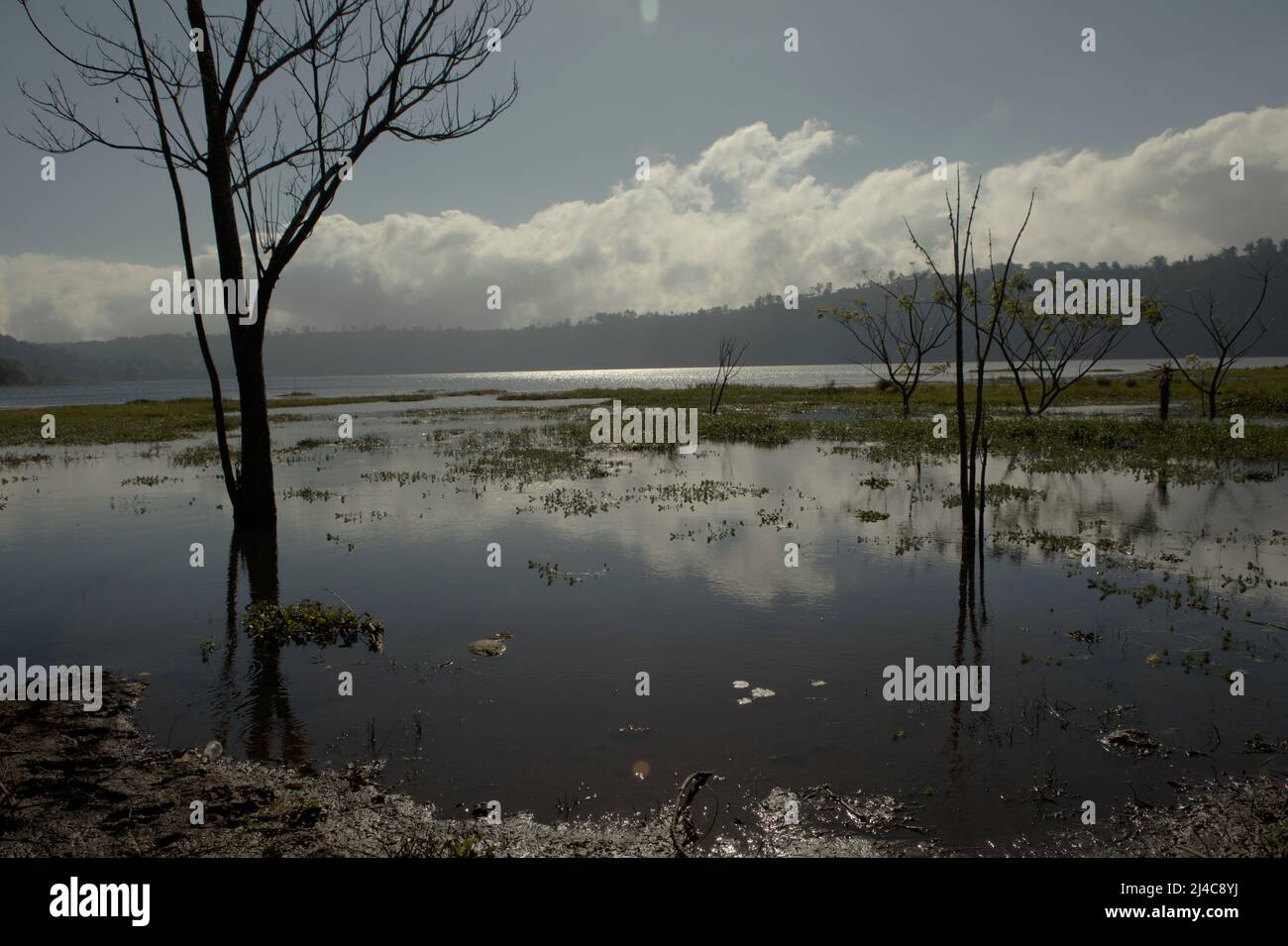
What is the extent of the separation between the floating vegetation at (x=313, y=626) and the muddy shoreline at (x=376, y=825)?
11.0ft

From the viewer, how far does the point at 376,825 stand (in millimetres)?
5480

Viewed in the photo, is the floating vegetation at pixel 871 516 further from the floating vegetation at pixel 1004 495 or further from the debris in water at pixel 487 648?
the debris in water at pixel 487 648

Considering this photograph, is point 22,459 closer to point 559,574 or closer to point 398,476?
point 398,476

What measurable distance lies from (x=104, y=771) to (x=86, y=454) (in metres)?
33.3

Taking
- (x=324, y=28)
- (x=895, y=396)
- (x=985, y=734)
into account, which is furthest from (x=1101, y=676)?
(x=895, y=396)

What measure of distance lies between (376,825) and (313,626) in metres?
5.23

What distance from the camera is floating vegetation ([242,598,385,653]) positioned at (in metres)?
9.77

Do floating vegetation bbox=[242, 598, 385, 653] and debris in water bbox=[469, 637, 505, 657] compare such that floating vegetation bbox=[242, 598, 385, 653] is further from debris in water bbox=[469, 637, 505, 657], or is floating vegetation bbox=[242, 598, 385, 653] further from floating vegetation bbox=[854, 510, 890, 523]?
floating vegetation bbox=[854, 510, 890, 523]

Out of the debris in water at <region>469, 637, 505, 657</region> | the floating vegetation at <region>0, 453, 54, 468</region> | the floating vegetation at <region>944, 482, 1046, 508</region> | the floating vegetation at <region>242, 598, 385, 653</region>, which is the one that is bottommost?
the debris in water at <region>469, 637, 505, 657</region>

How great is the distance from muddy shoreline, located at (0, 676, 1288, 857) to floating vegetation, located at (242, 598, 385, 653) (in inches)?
132

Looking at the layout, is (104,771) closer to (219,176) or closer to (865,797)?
(865,797)

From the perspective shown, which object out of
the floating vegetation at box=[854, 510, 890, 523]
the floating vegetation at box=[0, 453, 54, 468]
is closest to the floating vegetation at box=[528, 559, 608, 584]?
the floating vegetation at box=[854, 510, 890, 523]

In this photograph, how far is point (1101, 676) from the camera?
8.18 m

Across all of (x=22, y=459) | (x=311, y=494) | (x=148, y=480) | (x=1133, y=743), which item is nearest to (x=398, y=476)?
(x=311, y=494)
